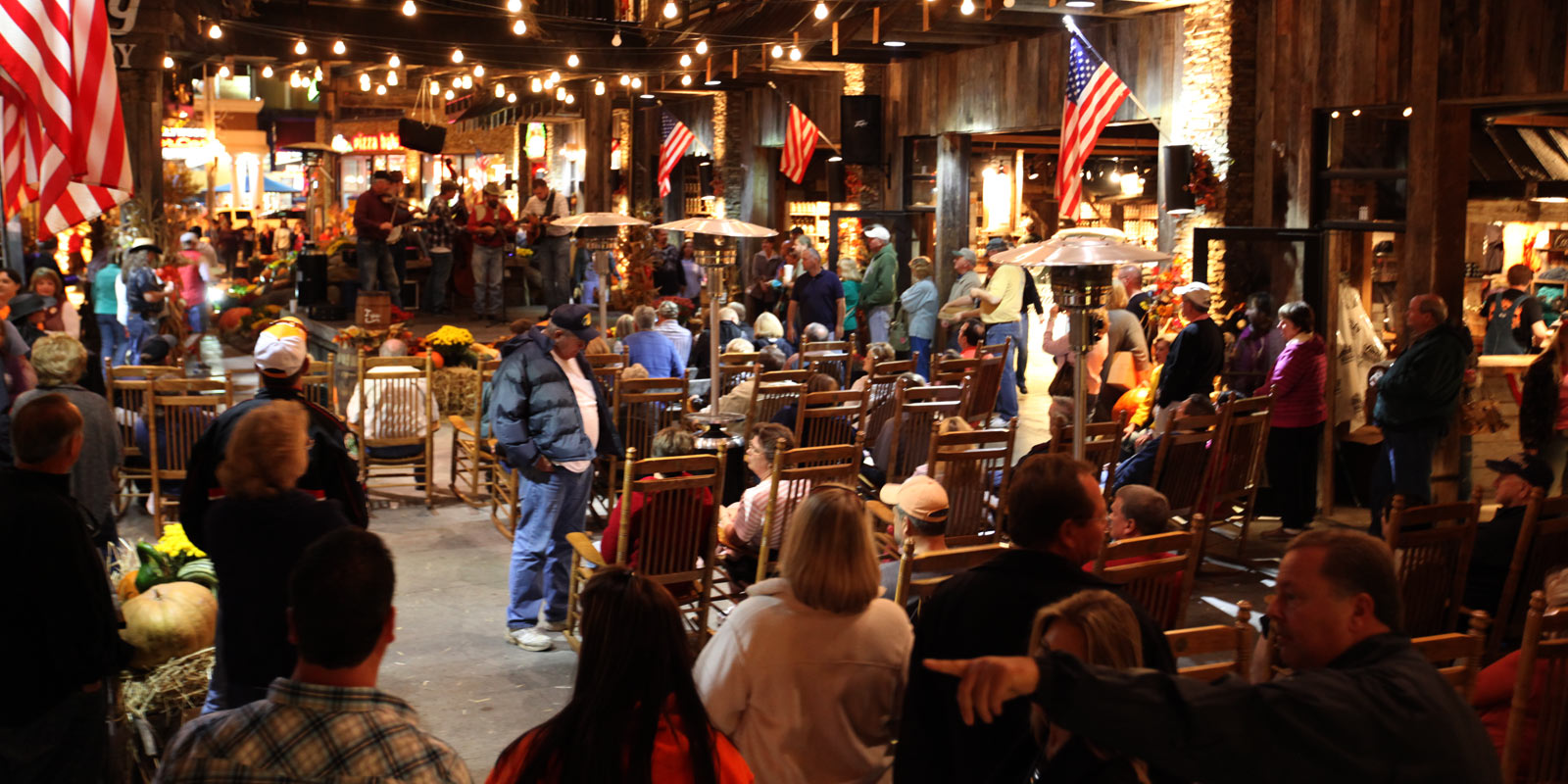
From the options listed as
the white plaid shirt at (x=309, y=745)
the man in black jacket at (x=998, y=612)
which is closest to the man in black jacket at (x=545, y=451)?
the man in black jacket at (x=998, y=612)

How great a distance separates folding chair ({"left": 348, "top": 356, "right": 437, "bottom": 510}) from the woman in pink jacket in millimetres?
5162

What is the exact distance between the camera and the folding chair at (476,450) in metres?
8.49

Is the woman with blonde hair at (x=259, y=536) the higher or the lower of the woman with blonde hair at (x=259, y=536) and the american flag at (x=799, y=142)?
the lower

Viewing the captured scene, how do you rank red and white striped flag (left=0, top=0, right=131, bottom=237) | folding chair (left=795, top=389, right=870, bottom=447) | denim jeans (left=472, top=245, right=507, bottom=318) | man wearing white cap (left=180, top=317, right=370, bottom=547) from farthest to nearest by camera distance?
denim jeans (left=472, top=245, right=507, bottom=318) < folding chair (left=795, top=389, right=870, bottom=447) < red and white striped flag (left=0, top=0, right=131, bottom=237) < man wearing white cap (left=180, top=317, right=370, bottom=547)

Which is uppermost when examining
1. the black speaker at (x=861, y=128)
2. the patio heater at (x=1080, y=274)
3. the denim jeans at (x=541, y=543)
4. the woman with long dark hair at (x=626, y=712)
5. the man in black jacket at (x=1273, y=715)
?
the black speaker at (x=861, y=128)

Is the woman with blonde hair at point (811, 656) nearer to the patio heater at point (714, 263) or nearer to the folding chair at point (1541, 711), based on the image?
the folding chair at point (1541, 711)

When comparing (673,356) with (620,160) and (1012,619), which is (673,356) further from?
(620,160)

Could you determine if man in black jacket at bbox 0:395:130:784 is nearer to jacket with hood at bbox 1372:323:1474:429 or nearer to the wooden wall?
jacket with hood at bbox 1372:323:1474:429

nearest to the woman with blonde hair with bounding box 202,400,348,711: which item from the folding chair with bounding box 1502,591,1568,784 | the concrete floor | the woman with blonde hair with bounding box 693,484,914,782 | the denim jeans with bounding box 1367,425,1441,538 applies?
the woman with blonde hair with bounding box 693,484,914,782

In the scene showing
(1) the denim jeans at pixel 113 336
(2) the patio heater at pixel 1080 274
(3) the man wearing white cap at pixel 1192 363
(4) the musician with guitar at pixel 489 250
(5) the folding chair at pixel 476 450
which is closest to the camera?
(2) the patio heater at pixel 1080 274

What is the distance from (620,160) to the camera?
25.2 metres

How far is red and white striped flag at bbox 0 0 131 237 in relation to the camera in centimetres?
462

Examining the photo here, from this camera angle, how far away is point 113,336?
42.6 ft

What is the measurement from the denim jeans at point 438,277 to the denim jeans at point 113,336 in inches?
168
